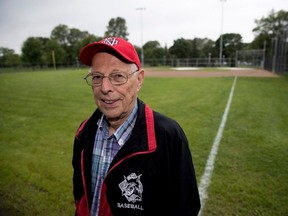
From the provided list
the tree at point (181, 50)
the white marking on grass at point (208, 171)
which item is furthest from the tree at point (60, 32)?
the white marking on grass at point (208, 171)

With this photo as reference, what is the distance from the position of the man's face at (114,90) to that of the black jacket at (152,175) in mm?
160

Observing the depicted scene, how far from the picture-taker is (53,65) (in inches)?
2579

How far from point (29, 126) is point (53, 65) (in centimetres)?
6255

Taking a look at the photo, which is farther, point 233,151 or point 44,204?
point 233,151

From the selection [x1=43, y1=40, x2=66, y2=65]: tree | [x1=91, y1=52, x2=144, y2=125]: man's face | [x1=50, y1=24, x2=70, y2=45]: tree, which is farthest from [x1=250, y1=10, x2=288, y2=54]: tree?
[x1=91, y1=52, x2=144, y2=125]: man's face

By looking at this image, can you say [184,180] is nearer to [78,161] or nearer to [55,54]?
[78,161]

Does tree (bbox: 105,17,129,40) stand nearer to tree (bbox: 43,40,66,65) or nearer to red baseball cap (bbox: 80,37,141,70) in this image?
tree (bbox: 43,40,66,65)

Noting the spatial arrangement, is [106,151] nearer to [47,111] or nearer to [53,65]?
[47,111]

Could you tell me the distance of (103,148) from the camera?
2.00 metres

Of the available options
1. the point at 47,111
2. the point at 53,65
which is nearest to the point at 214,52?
the point at 53,65

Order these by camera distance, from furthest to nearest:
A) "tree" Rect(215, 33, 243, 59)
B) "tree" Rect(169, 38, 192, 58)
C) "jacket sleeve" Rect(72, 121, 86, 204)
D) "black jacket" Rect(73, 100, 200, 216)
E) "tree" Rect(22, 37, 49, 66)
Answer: "tree" Rect(215, 33, 243, 59), "tree" Rect(169, 38, 192, 58), "tree" Rect(22, 37, 49, 66), "jacket sleeve" Rect(72, 121, 86, 204), "black jacket" Rect(73, 100, 200, 216)

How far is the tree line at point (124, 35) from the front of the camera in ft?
214

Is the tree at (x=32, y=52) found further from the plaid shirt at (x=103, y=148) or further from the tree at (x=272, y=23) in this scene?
the plaid shirt at (x=103, y=148)

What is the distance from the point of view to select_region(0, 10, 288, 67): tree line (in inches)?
2566
